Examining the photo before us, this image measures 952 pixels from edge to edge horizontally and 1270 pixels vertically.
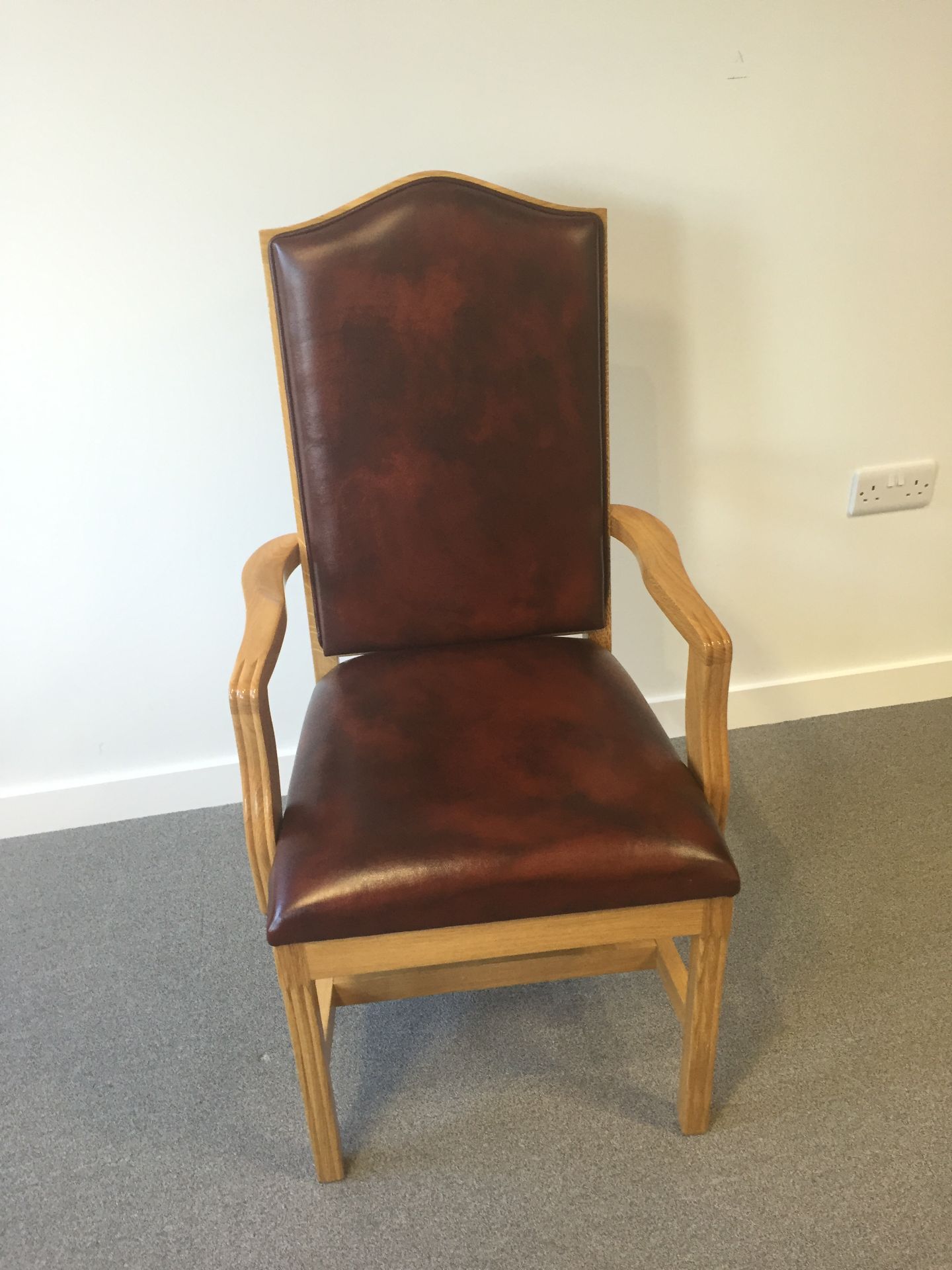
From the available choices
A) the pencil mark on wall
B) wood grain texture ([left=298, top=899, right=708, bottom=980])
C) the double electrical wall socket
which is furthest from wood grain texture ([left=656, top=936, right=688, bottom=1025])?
the pencil mark on wall

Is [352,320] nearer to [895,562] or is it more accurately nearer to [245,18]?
[245,18]

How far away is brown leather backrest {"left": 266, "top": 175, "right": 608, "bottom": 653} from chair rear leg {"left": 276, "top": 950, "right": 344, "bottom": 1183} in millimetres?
451

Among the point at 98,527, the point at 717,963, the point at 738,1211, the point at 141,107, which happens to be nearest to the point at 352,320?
the point at 141,107

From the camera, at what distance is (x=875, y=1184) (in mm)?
989

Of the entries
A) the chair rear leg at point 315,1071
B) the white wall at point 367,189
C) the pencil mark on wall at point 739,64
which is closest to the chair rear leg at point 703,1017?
the chair rear leg at point 315,1071

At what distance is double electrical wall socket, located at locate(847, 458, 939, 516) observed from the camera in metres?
1.59

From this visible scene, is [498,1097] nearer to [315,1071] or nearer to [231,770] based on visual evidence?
[315,1071]

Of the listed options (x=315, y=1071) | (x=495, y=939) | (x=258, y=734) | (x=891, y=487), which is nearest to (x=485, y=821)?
(x=495, y=939)

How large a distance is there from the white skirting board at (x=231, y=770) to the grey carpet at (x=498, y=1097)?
18cm

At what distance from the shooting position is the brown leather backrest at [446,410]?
1062mm

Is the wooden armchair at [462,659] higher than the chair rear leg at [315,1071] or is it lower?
higher

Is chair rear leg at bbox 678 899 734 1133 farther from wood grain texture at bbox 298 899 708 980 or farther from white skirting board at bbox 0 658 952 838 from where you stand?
white skirting board at bbox 0 658 952 838

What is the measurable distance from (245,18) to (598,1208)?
1.53 meters

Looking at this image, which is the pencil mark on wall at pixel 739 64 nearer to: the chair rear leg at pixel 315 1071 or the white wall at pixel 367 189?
the white wall at pixel 367 189
